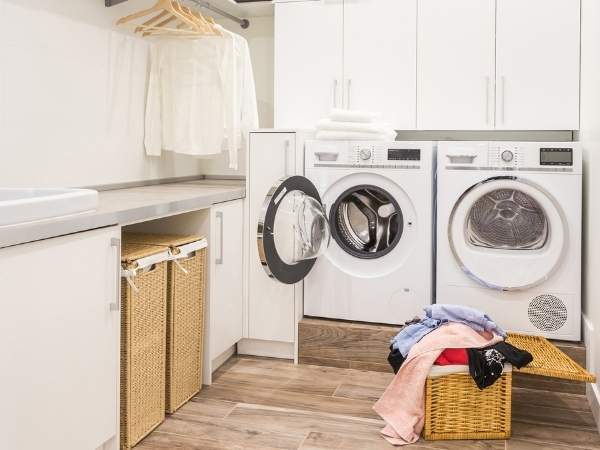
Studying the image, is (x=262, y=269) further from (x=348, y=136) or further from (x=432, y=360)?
(x=432, y=360)

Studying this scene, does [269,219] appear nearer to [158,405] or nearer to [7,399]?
[158,405]

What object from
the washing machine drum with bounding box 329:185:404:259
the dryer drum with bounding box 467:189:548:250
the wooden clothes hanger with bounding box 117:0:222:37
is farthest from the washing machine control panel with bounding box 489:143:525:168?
the wooden clothes hanger with bounding box 117:0:222:37

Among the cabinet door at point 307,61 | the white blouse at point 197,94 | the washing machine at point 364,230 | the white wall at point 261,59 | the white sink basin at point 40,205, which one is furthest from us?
the white wall at point 261,59

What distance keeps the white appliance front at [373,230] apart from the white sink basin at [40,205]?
145cm

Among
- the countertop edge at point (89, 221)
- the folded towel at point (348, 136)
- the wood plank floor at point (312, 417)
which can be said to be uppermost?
the folded towel at point (348, 136)

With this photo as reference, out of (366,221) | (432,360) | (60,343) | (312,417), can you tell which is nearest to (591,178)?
(366,221)

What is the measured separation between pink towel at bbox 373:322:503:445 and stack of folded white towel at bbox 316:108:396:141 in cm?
111

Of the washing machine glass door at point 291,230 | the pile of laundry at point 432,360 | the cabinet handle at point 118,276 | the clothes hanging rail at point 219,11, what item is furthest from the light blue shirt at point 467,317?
the clothes hanging rail at point 219,11

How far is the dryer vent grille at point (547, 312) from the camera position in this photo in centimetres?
294

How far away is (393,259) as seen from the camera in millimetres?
3133

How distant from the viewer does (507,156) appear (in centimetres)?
294

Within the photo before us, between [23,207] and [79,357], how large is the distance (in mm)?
515

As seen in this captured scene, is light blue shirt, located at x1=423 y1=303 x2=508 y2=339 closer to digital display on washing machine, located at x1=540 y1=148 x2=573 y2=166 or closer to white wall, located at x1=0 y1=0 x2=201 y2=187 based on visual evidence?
digital display on washing machine, located at x1=540 y1=148 x2=573 y2=166

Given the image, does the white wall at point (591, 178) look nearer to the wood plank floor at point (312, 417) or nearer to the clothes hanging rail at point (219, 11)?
the wood plank floor at point (312, 417)
